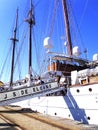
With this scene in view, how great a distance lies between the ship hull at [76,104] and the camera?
39.3 ft

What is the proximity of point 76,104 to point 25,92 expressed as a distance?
3.21 metres

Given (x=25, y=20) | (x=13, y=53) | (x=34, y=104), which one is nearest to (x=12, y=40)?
(x=13, y=53)

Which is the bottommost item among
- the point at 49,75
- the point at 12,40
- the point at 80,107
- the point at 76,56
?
the point at 80,107

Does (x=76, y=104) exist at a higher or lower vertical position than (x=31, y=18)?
lower

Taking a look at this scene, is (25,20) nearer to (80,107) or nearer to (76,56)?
(76,56)

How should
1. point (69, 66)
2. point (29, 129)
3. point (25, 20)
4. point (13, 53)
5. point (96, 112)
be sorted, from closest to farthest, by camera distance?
point (29, 129) → point (96, 112) → point (69, 66) → point (25, 20) → point (13, 53)

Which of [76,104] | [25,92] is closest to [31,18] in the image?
[25,92]

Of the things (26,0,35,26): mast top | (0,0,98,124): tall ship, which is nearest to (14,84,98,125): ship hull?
(0,0,98,124): tall ship

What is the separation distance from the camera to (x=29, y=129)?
10422 millimetres

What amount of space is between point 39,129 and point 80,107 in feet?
11.2

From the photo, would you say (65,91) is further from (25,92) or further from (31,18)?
(31,18)

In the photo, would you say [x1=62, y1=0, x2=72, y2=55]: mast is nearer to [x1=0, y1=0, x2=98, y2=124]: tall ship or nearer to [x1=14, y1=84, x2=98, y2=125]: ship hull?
[x1=0, y1=0, x2=98, y2=124]: tall ship

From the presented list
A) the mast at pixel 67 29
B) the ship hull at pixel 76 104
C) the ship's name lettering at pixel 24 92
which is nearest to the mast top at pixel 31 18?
the mast at pixel 67 29

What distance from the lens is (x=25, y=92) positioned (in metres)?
14.3
